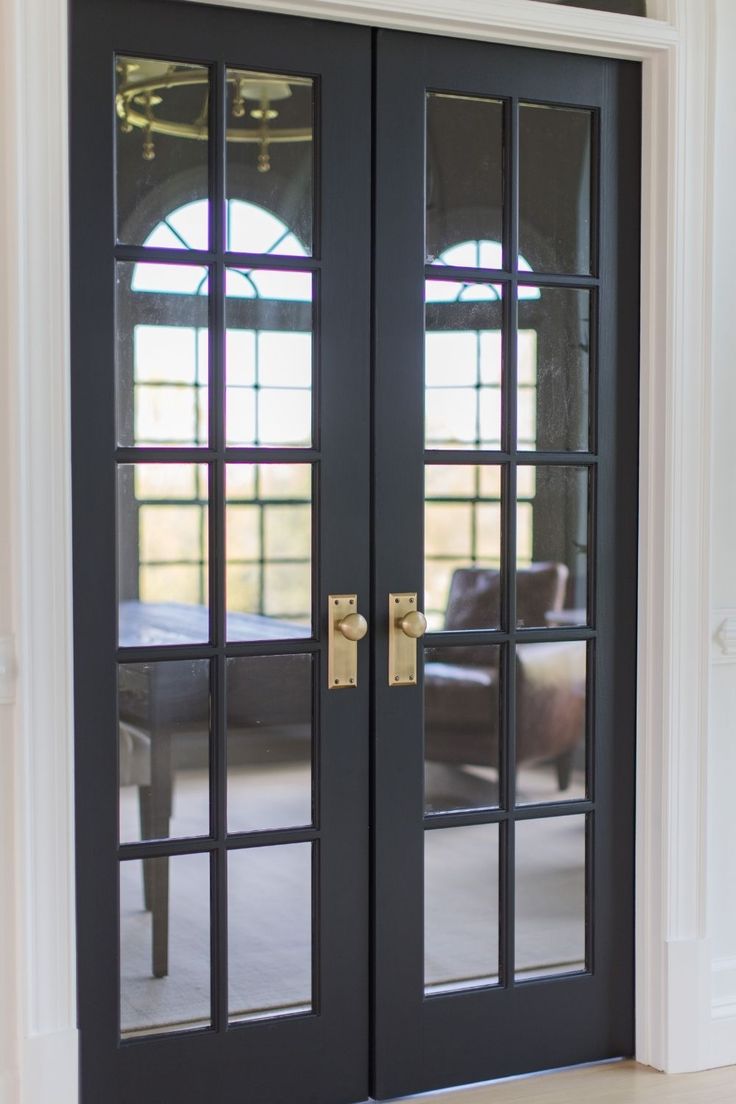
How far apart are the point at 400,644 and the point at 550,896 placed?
0.75 meters

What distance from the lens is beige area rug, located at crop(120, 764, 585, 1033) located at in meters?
2.62

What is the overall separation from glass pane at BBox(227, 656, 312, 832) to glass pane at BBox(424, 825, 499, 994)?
354 millimetres

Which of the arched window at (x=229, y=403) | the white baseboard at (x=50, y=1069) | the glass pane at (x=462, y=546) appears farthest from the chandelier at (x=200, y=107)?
the white baseboard at (x=50, y=1069)

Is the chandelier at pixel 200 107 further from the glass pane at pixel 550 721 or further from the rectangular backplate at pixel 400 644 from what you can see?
Result: the glass pane at pixel 550 721

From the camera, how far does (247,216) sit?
8.63 ft

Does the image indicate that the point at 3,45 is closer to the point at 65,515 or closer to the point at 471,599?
the point at 65,515

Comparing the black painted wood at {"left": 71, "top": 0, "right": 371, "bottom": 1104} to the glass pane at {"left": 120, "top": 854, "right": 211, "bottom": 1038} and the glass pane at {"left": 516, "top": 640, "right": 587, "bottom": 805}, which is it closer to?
the glass pane at {"left": 120, "top": 854, "right": 211, "bottom": 1038}

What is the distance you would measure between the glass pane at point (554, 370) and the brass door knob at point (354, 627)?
593mm

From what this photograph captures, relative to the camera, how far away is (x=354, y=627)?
2.68m

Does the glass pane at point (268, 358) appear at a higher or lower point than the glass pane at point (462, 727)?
higher

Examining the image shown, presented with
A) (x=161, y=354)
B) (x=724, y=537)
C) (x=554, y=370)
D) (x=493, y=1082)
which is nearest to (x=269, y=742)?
(x=161, y=354)

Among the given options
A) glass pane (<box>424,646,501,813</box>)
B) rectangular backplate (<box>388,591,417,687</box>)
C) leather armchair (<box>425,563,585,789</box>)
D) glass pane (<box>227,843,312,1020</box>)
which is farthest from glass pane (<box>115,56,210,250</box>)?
glass pane (<box>227,843,312,1020</box>)

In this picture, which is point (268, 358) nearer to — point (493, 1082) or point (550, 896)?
point (550, 896)

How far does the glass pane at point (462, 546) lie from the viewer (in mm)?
2809
